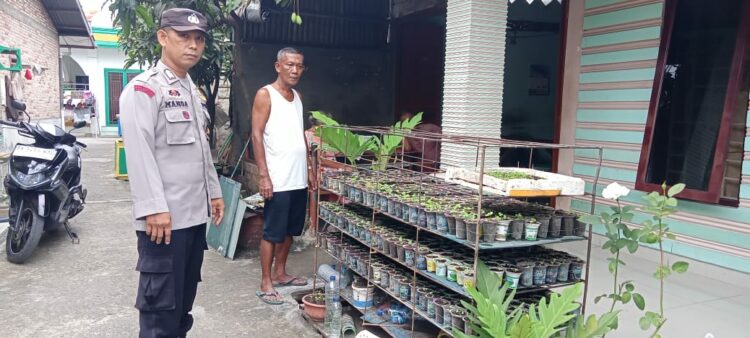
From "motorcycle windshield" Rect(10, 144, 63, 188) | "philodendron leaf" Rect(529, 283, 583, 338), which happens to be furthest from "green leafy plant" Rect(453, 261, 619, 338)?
"motorcycle windshield" Rect(10, 144, 63, 188)

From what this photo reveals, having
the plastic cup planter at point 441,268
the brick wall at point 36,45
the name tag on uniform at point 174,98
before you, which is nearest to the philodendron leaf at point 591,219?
the plastic cup planter at point 441,268

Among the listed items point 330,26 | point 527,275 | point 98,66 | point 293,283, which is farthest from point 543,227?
point 98,66

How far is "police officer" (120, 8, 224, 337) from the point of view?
2527 mm

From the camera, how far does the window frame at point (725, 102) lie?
4027mm

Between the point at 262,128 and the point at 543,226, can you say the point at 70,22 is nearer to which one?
the point at 262,128

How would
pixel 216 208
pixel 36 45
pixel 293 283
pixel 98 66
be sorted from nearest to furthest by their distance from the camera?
1. pixel 216 208
2. pixel 293 283
3. pixel 36 45
4. pixel 98 66

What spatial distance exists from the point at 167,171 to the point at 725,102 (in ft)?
13.4

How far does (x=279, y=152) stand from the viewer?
407 cm

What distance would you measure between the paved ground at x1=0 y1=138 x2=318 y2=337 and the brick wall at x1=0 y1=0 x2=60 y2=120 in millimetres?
6993

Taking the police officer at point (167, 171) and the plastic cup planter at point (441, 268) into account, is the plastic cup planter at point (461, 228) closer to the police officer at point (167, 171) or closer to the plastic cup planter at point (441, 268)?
the plastic cup planter at point (441, 268)

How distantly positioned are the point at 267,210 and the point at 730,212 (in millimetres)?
3596

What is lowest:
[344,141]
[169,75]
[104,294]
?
[104,294]

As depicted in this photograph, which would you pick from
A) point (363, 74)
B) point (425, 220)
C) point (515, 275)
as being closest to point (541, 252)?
point (515, 275)

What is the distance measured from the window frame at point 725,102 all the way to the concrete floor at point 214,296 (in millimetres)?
611
